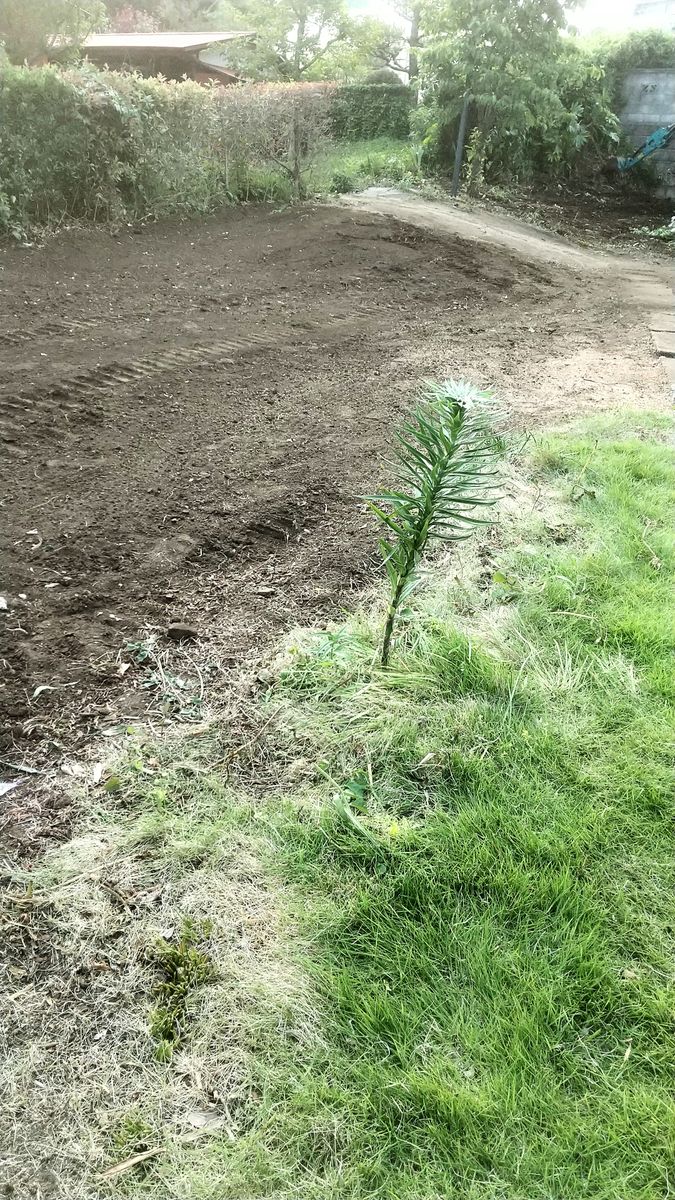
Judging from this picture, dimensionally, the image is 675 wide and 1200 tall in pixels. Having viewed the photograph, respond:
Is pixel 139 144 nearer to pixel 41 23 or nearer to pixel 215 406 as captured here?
pixel 41 23

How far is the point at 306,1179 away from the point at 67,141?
7.98 meters

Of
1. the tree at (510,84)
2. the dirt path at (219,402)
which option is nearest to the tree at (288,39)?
the tree at (510,84)

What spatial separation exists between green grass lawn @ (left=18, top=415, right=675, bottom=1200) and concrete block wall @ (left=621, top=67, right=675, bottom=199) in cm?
1242

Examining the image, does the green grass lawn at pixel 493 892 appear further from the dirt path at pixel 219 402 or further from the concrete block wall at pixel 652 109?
the concrete block wall at pixel 652 109

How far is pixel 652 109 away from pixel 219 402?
1227 cm

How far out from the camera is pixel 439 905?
1724 mm

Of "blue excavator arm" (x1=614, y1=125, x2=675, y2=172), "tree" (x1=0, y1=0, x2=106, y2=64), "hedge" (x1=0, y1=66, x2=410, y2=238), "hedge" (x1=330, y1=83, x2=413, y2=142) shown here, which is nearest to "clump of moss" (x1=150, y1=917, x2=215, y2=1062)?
"hedge" (x1=0, y1=66, x2=410, y2=238)

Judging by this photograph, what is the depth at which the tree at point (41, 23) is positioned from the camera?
315 inches

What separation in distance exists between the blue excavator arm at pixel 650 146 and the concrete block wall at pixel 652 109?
0.13 metres

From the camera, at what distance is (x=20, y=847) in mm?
1853

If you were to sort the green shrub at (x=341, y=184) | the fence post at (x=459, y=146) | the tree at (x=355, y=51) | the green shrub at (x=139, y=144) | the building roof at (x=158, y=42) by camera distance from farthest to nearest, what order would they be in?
the tree at (x=355, y=51) < the building roof at (x=158, y=42) < the fence post at (x=459, y=146) < the green shrub at (x=341, y=184) < the green shrub at (x=139, y=144)

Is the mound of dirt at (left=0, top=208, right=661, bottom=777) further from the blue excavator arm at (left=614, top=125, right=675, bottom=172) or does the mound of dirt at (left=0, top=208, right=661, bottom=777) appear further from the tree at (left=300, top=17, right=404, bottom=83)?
the tree at (left=300, top=17, right=404, bottom=83)

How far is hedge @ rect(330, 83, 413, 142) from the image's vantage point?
17.5 meters

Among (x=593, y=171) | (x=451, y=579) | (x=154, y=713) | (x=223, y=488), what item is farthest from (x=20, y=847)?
(x=593, y=171)
